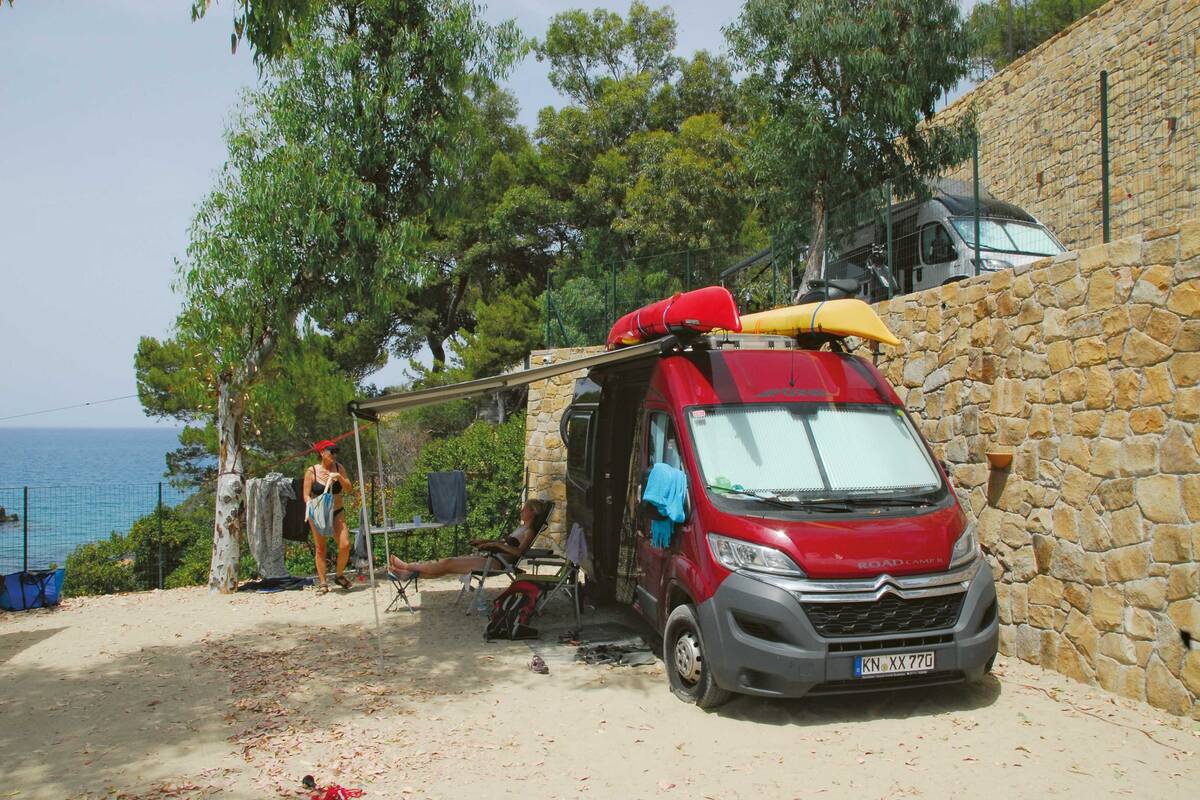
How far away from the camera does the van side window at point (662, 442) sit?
6312 millimetres

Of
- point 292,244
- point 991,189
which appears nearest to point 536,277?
point 991,189

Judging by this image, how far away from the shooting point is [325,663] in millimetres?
7109

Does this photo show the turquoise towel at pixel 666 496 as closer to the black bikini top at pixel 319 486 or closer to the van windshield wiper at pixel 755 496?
the van windshield wiper at pixel 755 496

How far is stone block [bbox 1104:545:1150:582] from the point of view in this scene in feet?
17.9

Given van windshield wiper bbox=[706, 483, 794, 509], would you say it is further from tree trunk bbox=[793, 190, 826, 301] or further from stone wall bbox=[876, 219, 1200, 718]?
tree trunk bbox=[793, 190, 826, 301]

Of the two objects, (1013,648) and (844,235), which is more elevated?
(844,235)

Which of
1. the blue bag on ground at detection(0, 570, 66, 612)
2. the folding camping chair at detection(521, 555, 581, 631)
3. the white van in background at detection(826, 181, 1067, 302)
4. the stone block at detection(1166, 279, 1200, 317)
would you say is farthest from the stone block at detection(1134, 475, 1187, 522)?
the blue bag on ground at detection(0, 570, 66, 612)

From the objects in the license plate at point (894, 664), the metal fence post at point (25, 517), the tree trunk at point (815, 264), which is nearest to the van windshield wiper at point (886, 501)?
the license plate at point (894, 664)

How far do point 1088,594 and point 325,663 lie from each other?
5623 millimetres

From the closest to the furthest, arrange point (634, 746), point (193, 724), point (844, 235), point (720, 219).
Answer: point (634, 746) < point (193, 724) < point (844, 235) < point (720, 219)

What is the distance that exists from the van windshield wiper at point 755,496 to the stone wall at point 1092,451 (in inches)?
83.9

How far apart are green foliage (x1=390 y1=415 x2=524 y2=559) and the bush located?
17.1 feet

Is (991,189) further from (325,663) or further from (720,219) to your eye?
(325,663)

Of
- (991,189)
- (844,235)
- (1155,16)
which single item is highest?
(1155,16)
